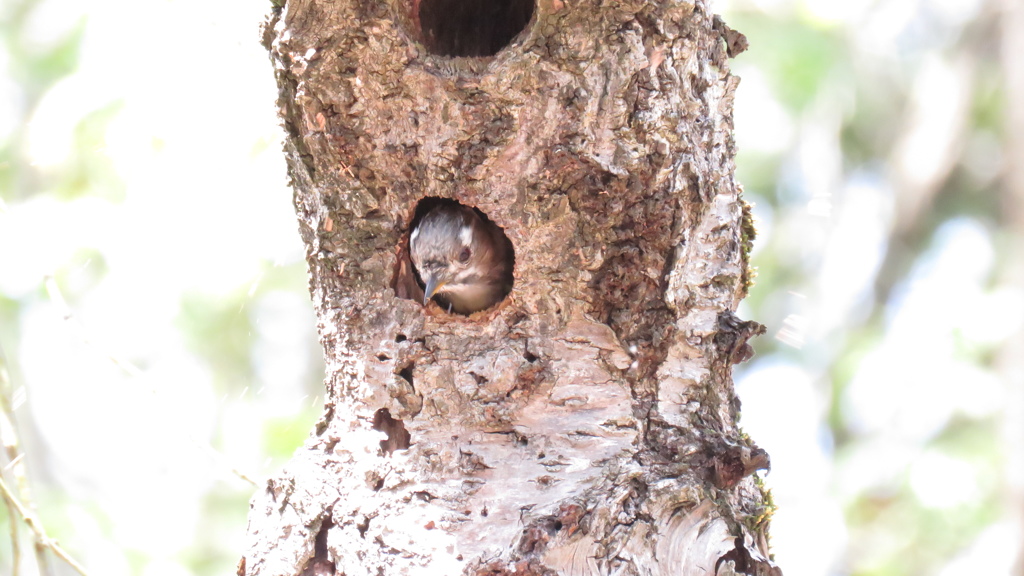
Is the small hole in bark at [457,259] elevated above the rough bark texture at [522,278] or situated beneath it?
elevated above

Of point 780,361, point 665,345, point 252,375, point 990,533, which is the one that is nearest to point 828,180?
point 780,361

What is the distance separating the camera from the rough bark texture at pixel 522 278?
2.81 meters

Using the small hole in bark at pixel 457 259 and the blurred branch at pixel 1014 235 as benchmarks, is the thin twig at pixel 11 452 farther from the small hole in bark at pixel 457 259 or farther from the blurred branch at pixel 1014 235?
the blurred branch at pixel 1014 235

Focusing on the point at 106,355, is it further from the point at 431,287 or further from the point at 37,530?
the point at 431,287

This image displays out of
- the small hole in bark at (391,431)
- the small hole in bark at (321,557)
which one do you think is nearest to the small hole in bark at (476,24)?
the small hole in bark at (391,431)

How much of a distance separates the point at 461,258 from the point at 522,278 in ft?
3.22

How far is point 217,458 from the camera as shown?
3512 mm

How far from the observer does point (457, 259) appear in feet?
12.7

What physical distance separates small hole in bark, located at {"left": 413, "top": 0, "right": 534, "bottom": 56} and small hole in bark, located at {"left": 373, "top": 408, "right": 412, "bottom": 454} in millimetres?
1381

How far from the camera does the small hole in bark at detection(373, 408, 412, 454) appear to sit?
2949 mm

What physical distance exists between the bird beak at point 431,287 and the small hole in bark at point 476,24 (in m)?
0.84

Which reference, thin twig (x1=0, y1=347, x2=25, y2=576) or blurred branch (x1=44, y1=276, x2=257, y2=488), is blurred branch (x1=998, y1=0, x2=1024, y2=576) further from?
thin twig (x1=0, y1=347, x2=25, y2=576)

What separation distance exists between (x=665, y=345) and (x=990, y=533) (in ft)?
23.3

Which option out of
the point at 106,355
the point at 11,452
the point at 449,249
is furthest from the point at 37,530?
the point at 449,249
